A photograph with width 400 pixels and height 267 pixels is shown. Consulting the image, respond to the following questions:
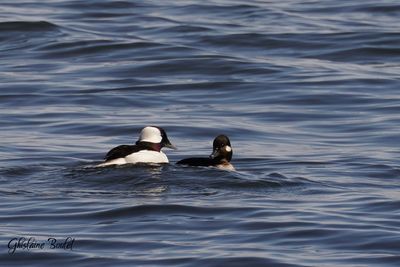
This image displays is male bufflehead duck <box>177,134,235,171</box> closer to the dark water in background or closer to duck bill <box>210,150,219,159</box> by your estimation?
duck bill <box>210,150,219,159</box>

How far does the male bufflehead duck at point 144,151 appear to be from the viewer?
14.8 m

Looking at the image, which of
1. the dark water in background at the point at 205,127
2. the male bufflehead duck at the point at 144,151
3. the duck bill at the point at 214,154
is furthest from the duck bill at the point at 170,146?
the duck bill at the point at 214,154

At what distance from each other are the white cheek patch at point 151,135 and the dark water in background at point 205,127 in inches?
26.1

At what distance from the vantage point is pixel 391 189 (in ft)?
46.9

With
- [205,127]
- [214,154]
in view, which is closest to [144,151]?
[214,154]

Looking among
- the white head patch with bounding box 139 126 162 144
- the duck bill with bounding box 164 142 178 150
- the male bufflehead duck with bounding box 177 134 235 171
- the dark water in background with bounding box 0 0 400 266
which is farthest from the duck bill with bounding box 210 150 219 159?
the duck bill with bounding box 164 142 178 150

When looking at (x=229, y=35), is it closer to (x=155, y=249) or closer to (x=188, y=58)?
(x=188, y=58)

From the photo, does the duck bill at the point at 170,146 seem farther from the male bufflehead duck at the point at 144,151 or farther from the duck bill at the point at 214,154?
the duck bill at the point at 214,154

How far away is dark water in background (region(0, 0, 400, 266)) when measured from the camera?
11812 mm

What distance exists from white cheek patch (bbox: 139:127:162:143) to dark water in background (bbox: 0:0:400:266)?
2.17 ft

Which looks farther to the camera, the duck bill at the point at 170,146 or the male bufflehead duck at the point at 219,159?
the duck bill at the point at 170,146

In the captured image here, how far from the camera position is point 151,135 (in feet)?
51.8

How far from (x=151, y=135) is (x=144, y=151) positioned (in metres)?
0.62

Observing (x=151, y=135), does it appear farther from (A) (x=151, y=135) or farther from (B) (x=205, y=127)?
(B) (x=205, y=127)
